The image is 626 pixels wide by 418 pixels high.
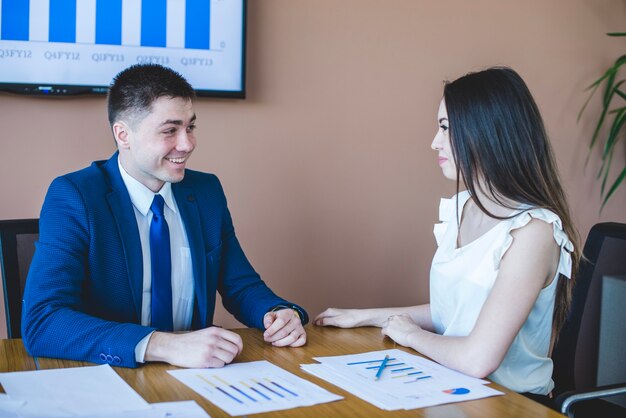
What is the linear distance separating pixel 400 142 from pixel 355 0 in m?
0.59

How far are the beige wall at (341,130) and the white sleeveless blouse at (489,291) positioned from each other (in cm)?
106

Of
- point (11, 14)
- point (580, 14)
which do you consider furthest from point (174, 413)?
point (580, 14)

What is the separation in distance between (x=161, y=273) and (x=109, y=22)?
Result: 108 centimetres

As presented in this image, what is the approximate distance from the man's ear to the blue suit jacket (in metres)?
0.05

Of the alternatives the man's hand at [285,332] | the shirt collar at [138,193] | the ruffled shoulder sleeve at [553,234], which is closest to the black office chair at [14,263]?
the shirt collar at [138,193]

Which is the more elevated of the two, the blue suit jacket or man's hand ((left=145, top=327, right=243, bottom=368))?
the blue suit jacket

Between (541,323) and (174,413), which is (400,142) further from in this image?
(174,413)

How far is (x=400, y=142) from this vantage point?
3.02 m

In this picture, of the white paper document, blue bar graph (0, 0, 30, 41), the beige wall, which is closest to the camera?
the white paper document

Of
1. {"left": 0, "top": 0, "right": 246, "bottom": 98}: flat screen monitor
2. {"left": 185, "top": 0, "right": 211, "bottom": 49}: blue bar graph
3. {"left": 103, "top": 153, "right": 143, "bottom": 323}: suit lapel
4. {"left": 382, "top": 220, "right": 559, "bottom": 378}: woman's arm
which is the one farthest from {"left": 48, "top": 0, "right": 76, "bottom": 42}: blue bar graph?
{"left": 382, "top": 220, "right": 559, "bottom": 378}: woman's arm

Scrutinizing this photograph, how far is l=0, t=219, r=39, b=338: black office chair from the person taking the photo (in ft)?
6.58

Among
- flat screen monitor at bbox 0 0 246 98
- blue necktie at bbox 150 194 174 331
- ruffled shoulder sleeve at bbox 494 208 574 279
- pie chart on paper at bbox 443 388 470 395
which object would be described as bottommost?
pie chart on paper at bbox 443 388 470 395

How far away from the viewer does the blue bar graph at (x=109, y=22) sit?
8.38ft

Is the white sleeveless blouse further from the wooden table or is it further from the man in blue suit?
the man in blue suit
